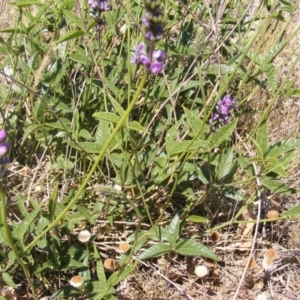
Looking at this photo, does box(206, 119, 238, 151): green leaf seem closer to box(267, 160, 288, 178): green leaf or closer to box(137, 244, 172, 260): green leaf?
box(267, 160, 288, 178): green leaf

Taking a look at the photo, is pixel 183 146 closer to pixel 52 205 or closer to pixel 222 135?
pixel 222 135

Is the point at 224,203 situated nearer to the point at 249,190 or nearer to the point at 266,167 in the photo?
the point at 249,190

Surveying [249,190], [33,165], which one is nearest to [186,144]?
[249,190]

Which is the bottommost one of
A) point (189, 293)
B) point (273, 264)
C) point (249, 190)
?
point (189, 293)

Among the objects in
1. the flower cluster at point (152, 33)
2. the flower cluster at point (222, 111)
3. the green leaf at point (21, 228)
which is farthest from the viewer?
the flower cluster at point (222, 111)

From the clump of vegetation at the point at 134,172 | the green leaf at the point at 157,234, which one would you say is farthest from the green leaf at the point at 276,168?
the green leaf at the point at 157,234

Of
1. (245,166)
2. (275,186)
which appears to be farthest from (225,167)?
(275,186)

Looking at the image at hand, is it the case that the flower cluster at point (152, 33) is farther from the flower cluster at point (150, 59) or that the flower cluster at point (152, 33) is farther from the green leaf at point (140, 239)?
the green leaf at point (140, 239)

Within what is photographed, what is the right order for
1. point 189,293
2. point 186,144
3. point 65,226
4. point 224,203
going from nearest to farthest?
point 186,144
point 65,226
point 189,293
point 224,203
